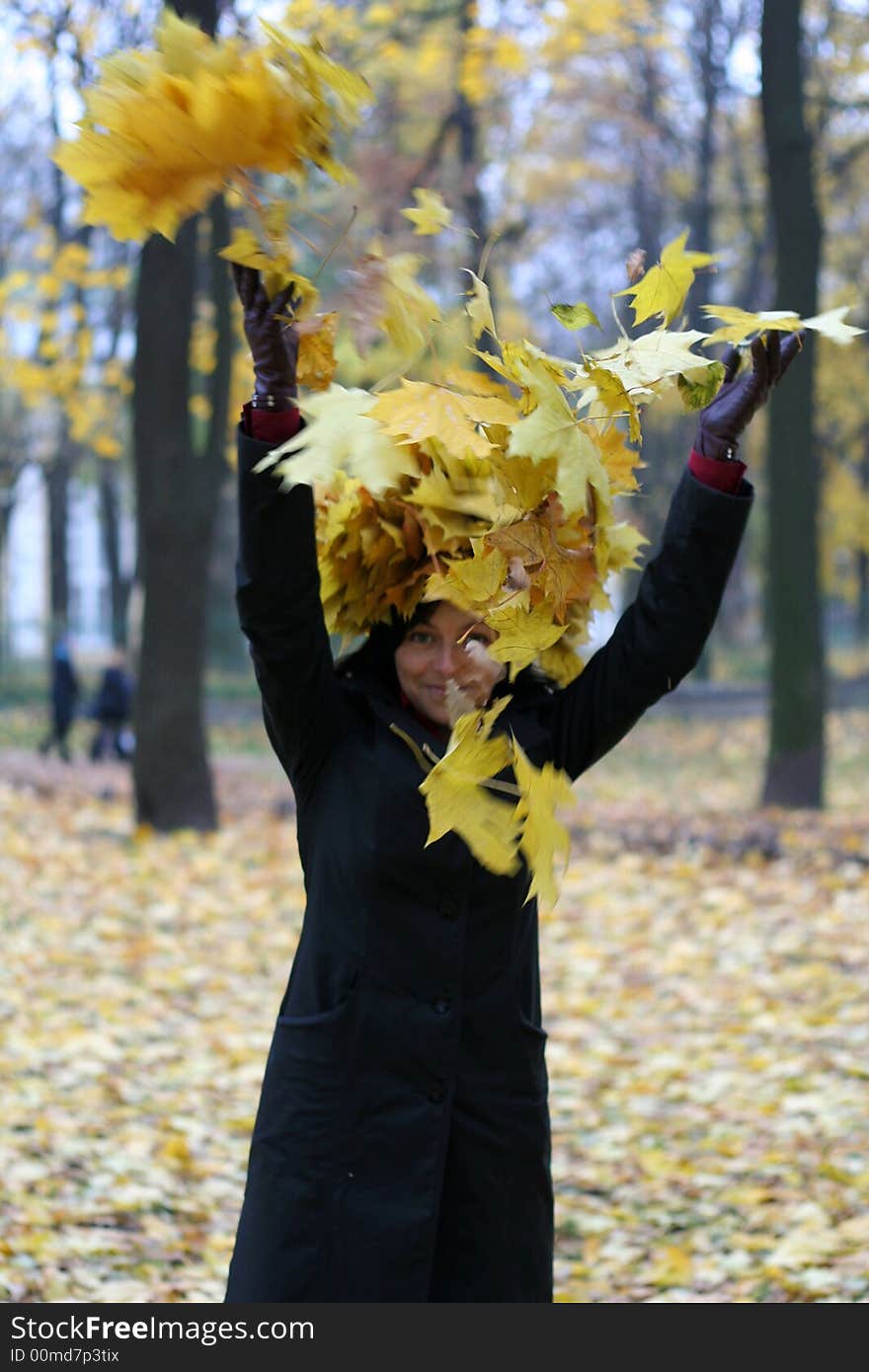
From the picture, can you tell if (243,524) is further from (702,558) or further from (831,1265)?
(831,1265)

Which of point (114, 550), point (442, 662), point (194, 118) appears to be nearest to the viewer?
point (194, 118)

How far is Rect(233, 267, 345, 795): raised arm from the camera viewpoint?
2.40 metres

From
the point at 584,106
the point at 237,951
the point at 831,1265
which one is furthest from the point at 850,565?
the point at 831,1265

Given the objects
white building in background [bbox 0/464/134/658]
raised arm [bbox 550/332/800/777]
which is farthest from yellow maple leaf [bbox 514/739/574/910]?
white building in background [bbox 0/464/134/658]

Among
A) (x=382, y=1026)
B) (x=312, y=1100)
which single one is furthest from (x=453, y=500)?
(x=312, y=1100)

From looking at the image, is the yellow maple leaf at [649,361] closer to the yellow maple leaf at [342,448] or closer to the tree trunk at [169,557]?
the yellow maple leaf at [342,448]

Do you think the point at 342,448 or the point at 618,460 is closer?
the point at 342,448

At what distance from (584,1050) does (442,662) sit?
4252mm

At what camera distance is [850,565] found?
4569cm

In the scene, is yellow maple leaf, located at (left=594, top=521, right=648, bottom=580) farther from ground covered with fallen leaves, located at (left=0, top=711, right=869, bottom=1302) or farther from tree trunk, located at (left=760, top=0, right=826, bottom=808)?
tree trunk, located at (left=760, top=0, right=826, bottom=808)

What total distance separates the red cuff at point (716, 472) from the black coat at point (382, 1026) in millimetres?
24

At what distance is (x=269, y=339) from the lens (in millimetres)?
2385

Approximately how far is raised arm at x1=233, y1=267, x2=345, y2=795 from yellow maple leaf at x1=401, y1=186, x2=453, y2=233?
39 cm

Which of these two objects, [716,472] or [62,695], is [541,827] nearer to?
[716,472]
